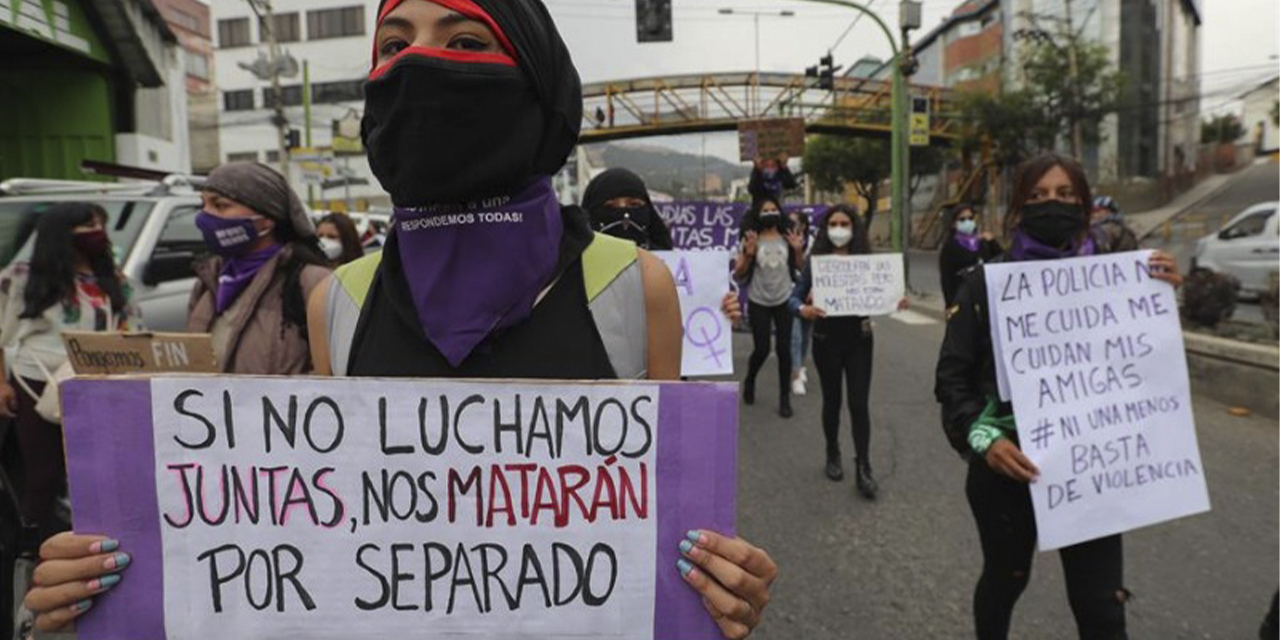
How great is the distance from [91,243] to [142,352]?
137 centimetres

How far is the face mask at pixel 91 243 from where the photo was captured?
11.6ft

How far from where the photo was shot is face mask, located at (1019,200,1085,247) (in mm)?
2643

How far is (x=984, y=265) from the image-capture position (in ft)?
8.43

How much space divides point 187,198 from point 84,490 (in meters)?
5.50

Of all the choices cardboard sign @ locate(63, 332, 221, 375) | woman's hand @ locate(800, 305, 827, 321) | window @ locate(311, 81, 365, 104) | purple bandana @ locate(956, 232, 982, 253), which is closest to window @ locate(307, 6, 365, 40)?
window @ locate(311, 81, 365, 104)

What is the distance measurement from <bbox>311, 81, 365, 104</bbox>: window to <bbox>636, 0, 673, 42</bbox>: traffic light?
43.0m

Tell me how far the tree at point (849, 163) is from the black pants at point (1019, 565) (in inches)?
1503

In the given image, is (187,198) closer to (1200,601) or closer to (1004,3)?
(1200,601)

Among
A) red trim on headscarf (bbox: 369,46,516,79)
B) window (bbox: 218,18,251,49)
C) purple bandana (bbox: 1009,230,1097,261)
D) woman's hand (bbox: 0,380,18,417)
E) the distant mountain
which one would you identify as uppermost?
window (bbox: 218,18,251,49)

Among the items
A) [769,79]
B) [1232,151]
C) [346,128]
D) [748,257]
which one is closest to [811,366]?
[748,257]

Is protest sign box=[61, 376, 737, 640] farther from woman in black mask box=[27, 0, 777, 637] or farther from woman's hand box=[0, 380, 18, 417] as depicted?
woman's hand box=[0, 380, 18, 417]

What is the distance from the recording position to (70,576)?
1.19 meters

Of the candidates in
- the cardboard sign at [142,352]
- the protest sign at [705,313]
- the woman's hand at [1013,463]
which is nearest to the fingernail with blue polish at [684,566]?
the woman's hand at [1013,463]

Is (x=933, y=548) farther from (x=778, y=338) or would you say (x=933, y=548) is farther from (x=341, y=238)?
(x=341, y=238)
